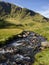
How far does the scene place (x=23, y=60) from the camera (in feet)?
143

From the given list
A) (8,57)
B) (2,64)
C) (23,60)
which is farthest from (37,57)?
(2,64)

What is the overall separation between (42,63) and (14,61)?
7.13 metres

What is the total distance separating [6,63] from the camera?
134 feet

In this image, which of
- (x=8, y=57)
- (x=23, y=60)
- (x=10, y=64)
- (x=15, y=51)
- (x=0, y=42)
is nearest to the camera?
(x=10, y=64)

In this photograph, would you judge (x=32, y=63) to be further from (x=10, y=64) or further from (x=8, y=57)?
(x=8, y=57)

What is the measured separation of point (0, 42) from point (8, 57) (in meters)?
19.3

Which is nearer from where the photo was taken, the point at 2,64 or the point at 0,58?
the point at 2,64

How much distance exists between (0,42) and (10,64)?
26038mm

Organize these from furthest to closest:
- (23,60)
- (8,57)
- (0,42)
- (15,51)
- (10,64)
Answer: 1. (0,42)
2. (15,51)
3. (8,57)
4. (23,60)
5. (10,64)

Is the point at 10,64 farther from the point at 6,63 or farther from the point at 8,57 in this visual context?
the point at 8,57

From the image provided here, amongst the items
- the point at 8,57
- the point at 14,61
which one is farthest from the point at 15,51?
the point at 14,61

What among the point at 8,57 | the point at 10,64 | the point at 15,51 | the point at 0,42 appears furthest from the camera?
the point at 0,42

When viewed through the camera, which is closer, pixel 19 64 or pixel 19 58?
pixel 19 64

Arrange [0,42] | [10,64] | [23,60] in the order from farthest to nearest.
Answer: [0,42]
[23,60]
[10,64]
